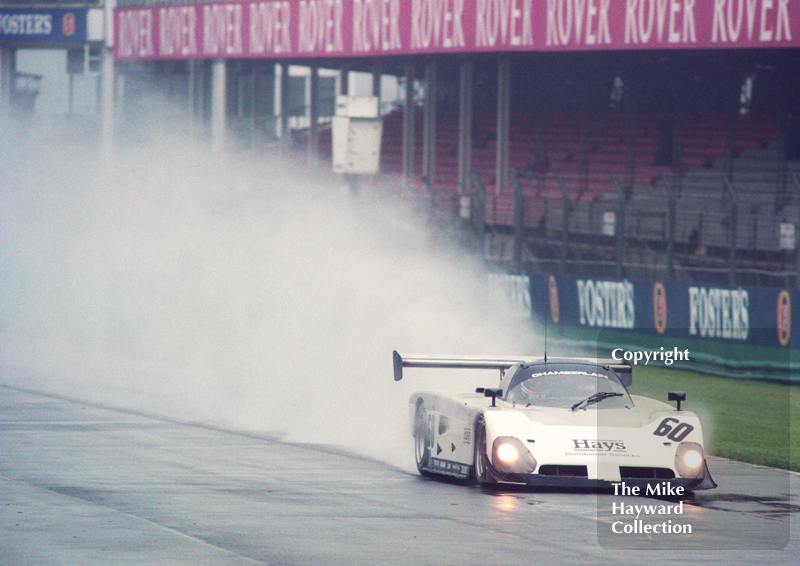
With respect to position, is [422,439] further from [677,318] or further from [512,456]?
[677,318]

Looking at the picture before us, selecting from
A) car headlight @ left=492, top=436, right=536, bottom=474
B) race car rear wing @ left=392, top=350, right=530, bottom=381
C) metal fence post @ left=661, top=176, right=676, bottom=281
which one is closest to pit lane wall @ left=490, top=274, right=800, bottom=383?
metal fence post @ left=661, top=176, right=676, bottom=281

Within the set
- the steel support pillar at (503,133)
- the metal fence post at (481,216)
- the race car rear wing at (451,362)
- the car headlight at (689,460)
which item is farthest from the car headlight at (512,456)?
the steel support pillar at (503,133)

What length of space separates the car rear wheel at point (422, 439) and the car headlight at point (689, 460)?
2.34 meters

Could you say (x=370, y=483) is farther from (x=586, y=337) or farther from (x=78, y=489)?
(x=586, y=337)

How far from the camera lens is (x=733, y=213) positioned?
22906 mm

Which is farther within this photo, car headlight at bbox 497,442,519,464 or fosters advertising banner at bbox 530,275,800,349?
fosters advertising banner at bbox 530,275,800,349

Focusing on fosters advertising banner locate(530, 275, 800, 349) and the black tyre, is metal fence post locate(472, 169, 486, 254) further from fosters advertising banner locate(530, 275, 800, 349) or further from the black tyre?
the black tyre

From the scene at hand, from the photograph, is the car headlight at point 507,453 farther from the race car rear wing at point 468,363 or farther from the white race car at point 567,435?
the race car rear wing at point 468,363

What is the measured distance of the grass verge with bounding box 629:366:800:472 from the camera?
14.3 metres

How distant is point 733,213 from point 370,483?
13456mm

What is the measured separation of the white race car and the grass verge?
2.97 meters

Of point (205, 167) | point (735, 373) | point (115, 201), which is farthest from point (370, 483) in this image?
point (205, 167)

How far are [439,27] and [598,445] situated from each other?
24.2m

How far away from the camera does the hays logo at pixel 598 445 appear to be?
10242 mm
